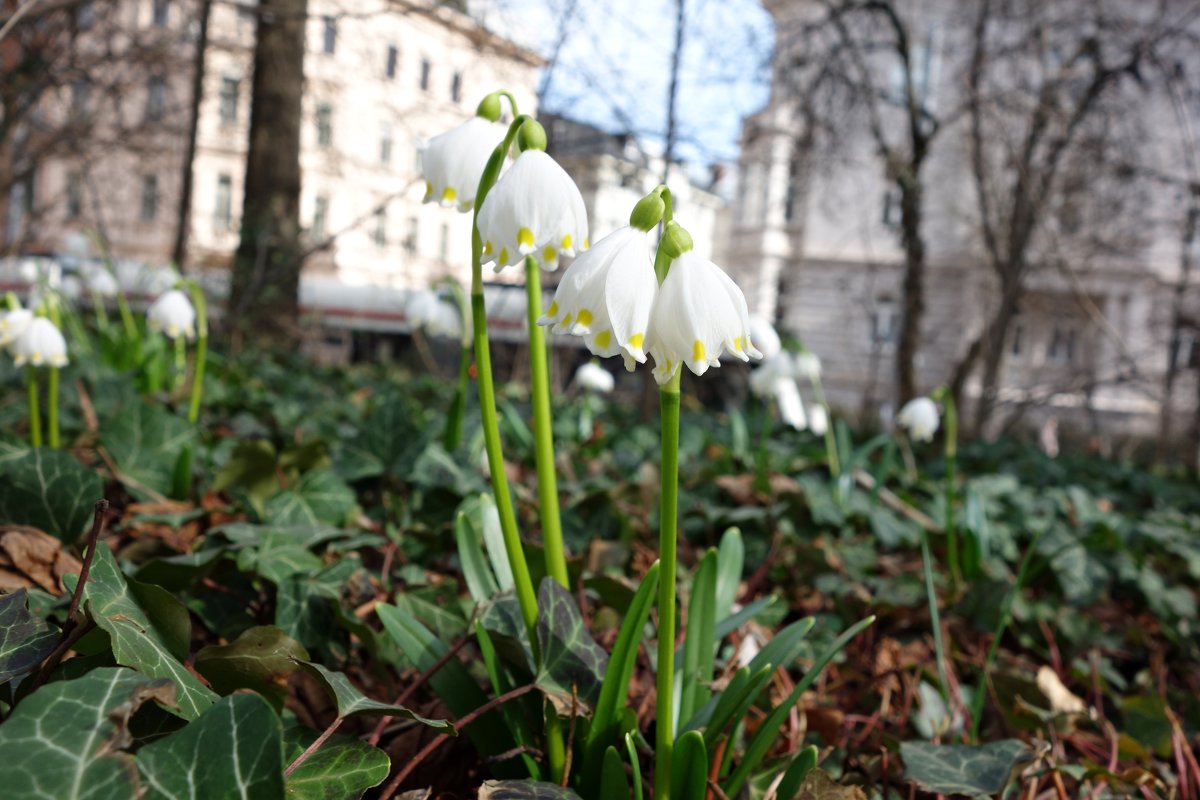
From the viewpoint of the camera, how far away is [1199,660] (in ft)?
7.43

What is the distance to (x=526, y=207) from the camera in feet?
3.32

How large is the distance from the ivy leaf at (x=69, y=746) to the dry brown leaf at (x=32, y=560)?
1.91 ft

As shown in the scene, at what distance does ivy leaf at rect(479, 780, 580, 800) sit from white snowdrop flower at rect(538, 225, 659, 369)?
0.45m

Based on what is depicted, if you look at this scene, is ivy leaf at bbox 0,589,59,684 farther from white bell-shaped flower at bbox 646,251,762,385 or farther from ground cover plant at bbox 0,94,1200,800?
white bell-shaped flower at bbox 646,251,762,385

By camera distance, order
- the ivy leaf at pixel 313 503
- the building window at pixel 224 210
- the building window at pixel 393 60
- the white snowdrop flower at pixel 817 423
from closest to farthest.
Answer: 1. the ivy leaf at pixel 313 503
2. the white snowdrop flower at pixel 817 423
3. the building window at pixel 393 60
4. the building window at pixel 224 210

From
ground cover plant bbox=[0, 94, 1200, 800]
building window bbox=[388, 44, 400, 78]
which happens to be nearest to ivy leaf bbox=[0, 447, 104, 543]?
ground cover plant bbox=[0, 94, 1200, 800]

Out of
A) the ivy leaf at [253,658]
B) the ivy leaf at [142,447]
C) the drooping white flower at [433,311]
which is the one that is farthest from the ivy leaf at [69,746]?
the drooping white flower at [433,311]

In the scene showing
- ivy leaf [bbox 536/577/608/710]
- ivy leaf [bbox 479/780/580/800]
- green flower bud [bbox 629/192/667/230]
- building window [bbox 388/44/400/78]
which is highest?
building window [bbox 388/44/400/78]

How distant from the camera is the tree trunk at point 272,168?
6.39m

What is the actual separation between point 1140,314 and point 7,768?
30541mm

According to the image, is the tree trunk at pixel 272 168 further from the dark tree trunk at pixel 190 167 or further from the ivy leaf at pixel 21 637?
the ivy leaf at pixel 21 637

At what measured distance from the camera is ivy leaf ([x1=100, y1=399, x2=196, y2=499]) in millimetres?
1827

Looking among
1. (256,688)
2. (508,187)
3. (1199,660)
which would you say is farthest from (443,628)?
(1199,660)

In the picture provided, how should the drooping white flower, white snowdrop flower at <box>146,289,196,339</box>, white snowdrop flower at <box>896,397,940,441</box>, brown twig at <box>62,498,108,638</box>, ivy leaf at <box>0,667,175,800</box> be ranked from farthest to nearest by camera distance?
1. the drooping white flower
2. white snowdrop flower at <box>896,397,940,441</box>
3. white snowdrop flower at <box>146,289,196,339</box>
4. brown twig at <box>62,498,108,638</box>
5. ivy leaf at <box>0,667,175,800</box>
